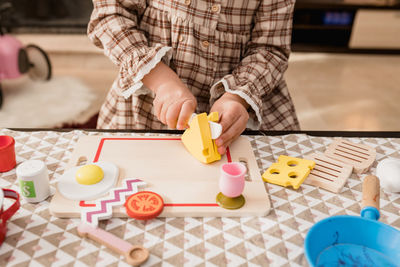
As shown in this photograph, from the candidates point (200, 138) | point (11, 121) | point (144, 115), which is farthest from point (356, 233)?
point (11, 121)

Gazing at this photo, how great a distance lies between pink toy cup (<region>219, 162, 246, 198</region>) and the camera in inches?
23.4

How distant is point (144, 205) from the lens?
609 mm

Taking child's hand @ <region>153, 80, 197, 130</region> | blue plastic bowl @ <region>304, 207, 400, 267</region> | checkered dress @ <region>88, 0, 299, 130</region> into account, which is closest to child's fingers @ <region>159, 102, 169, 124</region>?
child's hand @ <region>153, 80, 197, 130</region>

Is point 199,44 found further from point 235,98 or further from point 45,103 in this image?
point 45,103

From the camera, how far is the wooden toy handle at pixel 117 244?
0.52 meters

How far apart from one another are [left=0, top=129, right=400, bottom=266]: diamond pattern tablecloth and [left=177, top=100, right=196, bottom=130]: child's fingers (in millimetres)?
218

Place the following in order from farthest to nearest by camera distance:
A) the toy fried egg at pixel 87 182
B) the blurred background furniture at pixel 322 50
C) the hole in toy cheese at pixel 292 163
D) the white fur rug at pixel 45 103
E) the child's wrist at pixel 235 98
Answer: the blurred background furniture at pixel 322 50
the white fur rug at pixel 45 103
the child's wrist at pixel 235 98
the hole in toy cheese at pixel 292 163
the toy fried egg at pixel 87 182

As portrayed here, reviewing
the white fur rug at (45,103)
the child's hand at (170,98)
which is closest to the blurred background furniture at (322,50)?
the white fur rug at (45,103)

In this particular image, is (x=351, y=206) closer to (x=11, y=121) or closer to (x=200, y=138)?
(x=200, y=138)

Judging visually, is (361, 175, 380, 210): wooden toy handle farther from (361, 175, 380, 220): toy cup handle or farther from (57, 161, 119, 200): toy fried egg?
(57, 161, 119, 200): toy fried egg

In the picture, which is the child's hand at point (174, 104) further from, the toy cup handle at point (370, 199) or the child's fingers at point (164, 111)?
the toy cup handle at point (370, 199)

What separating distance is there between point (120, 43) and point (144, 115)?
0.21 meters

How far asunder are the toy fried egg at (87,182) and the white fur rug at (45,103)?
1.37 metres

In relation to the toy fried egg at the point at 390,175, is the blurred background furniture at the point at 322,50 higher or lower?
lower
